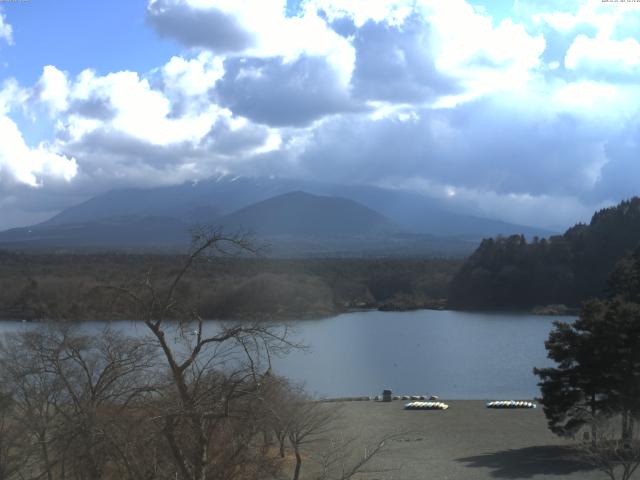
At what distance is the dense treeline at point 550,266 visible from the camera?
65.4 m

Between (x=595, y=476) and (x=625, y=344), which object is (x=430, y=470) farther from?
(x=625, y=344)

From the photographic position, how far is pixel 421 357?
39375mm

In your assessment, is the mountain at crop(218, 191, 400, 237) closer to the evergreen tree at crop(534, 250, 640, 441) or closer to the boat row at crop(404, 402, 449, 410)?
the boat row at crop(404, 402, 449, 410)

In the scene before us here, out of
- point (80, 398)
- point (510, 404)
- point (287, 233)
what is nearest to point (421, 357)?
point (510, 404)

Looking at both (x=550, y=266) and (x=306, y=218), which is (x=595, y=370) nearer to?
(x=550, y=266)

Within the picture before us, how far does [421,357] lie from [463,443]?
64.5 ft

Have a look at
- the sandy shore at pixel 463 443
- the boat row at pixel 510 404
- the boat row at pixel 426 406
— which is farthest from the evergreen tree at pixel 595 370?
the boat row at pixel 426 406

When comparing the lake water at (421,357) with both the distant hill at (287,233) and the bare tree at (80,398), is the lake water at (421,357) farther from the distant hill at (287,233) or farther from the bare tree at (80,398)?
the distant hill at (287,233)

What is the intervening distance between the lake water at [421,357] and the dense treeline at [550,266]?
952cm

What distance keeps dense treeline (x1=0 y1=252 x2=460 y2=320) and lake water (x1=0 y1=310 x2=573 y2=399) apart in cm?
224

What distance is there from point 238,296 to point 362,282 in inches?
1765

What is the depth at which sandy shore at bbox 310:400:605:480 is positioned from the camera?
51.9 feet

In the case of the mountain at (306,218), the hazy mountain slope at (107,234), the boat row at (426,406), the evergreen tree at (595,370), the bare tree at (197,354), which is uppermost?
the mountain at (306,218)

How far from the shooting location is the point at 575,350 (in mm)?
16688
